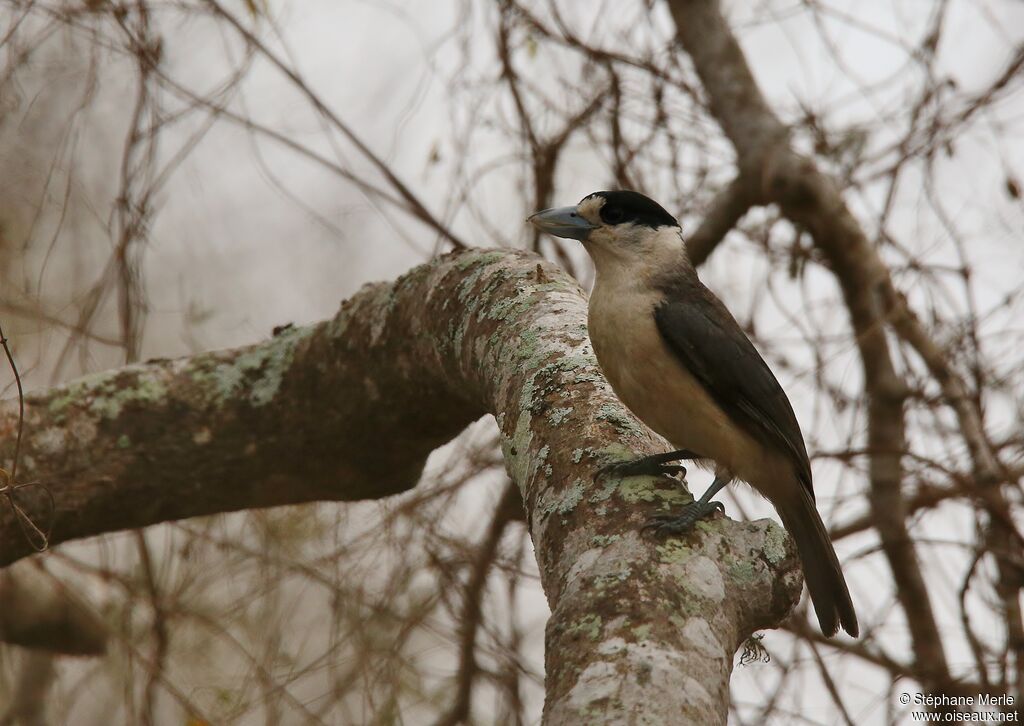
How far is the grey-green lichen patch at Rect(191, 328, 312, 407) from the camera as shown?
290cm

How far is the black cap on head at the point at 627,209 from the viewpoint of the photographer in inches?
121

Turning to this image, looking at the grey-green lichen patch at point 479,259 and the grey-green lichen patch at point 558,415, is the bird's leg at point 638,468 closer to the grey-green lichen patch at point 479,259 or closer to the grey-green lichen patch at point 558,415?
the grey-green lichen patch at point 558,415

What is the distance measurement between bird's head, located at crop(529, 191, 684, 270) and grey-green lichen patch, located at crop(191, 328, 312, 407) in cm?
76

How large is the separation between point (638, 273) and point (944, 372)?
166cm

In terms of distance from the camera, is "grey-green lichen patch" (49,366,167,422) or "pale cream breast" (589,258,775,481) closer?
"pale cream breast" (589,258,775,481)

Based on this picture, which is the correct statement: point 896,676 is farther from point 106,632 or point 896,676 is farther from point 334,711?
point 106,632

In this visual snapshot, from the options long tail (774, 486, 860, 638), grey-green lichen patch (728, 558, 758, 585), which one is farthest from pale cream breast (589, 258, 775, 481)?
→ grey-green lichen patch (728, 558, 758, 585)

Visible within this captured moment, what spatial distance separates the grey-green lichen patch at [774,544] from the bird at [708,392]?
58 centimetres

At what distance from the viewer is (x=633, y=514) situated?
1.77 meters

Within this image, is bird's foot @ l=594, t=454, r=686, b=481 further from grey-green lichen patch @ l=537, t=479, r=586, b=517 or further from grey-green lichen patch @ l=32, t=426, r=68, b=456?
grey-green lichen patch @ l=32, t=426, r=68, b=456

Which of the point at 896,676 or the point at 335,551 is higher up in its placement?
the point at 335,551

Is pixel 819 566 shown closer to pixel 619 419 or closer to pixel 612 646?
pixel 619 419

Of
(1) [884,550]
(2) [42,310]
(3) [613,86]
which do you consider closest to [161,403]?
(2) [42,310]

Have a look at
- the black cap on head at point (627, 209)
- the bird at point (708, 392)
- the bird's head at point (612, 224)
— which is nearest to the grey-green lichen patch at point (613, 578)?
the bird at point (708, 392)
